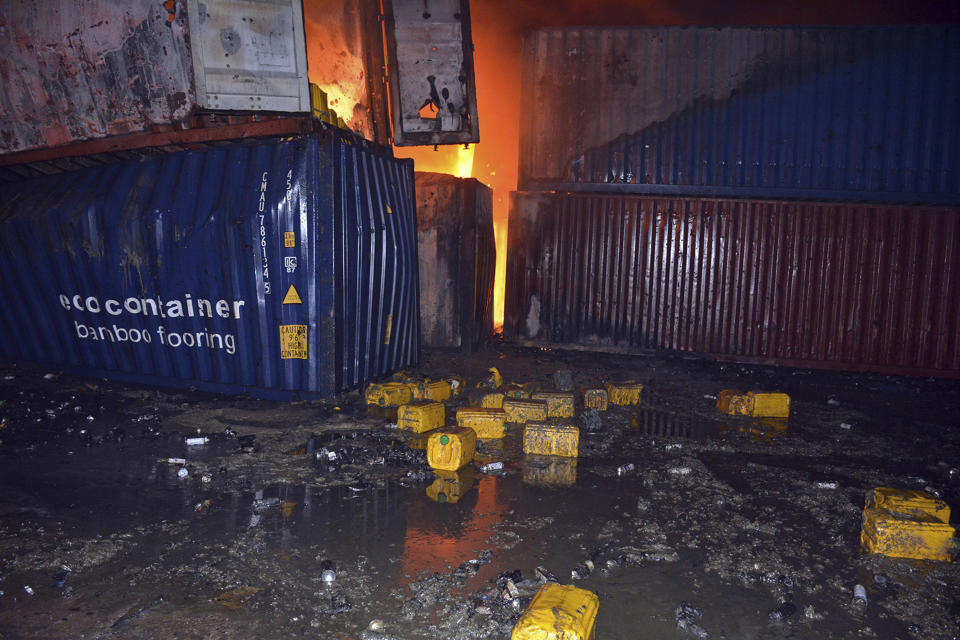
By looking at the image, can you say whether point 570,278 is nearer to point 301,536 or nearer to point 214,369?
point 214,369

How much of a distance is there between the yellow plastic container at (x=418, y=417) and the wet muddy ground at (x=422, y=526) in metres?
0.15

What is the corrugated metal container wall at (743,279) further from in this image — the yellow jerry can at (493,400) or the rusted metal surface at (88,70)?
the rusted metal surface at (88,70)

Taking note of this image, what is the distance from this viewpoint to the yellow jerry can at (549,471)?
13.1 ft

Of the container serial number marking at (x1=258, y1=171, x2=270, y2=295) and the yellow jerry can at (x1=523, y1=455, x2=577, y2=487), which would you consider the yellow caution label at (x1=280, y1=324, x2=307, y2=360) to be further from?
the yellow jerry can at (x1=523, y1=455, x2=577, y2=487)

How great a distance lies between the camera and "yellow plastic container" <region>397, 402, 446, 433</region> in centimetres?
485

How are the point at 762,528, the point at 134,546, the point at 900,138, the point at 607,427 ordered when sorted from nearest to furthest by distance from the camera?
the point at 134,546, the point at 762,528, the point at 607,427, the point at 900,138

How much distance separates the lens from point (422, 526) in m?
3.28

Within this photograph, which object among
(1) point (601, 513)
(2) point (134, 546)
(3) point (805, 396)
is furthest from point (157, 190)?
(3) point (805, 396)

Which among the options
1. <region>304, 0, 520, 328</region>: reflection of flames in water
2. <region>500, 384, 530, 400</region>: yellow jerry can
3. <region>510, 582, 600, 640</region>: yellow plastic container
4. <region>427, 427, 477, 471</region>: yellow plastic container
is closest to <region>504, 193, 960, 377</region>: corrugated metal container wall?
<region>304, 0, 520, 328</region>: reflection of flames in water

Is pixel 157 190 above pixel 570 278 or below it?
above

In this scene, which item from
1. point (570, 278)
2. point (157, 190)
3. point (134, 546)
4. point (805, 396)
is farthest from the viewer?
point (570, 278)

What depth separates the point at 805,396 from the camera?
7.15 m

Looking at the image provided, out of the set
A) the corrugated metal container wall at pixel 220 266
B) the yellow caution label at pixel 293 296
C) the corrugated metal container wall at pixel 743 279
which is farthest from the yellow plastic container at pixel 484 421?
the corrugated metal container wall at pixel 743 279

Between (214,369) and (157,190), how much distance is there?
1.97 m
